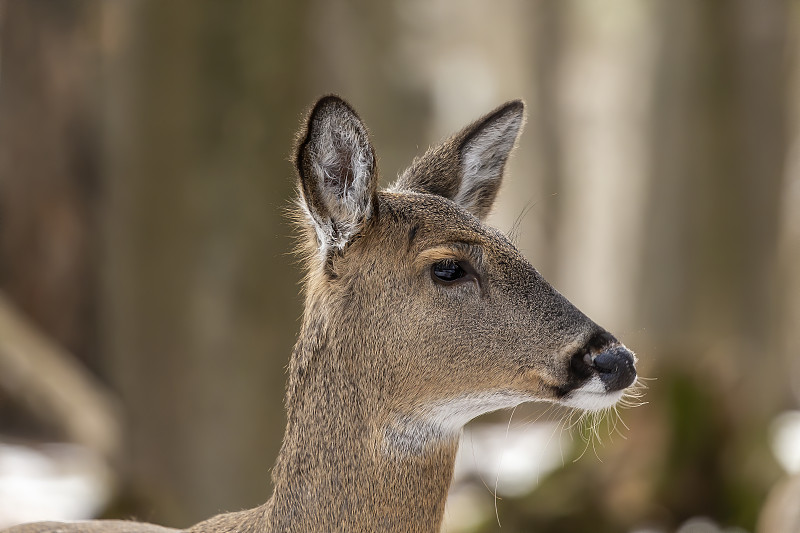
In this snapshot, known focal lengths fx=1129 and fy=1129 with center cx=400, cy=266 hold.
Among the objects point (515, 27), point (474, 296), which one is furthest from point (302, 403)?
point (515, 27)

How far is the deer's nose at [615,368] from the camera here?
395 centimetres

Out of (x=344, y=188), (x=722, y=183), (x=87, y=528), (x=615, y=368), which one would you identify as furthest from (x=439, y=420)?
(x=722, y=183)

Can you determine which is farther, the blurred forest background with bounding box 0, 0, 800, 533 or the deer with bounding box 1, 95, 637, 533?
the blurred forest background with bounding box 0, 0, 800, 533

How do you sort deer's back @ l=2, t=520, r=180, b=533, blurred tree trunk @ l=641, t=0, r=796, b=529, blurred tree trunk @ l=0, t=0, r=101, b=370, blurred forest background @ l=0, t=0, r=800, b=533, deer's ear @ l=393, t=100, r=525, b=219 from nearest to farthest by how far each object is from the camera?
deer's back @ l=2, t=520, r=180, b=533 < deer's ear @ l=393, t=100, r=525, b=219 < blurred forest background @ l=0, t=0, r=800, b=533 < blurred tree trunk @ l=641, t=0, r=796, b=529 < blurred tree trunk @ l=0, t=0, r=101, b=370

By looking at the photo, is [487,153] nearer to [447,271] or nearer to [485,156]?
[485,156]

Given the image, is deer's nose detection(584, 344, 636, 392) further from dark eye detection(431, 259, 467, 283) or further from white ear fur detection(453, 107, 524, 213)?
white ear fur detection(453, 107, 524, 213)

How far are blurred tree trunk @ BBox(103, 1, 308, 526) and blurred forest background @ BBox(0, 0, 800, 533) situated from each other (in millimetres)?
19

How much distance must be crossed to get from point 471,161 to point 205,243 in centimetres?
471

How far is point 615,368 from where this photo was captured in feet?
13.0

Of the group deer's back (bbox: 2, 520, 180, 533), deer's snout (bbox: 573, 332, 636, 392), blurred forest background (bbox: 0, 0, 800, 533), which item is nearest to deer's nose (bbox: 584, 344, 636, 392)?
deer's snout (bbox: 573, 332, 636, 392)

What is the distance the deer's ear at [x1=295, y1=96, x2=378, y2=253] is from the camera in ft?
13.3

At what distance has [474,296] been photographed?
419 cm

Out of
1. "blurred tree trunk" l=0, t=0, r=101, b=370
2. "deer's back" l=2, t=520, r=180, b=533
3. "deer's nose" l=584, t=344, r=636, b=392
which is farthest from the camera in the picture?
"blurred tree trunk" l=0, t=0, r=101, b=370

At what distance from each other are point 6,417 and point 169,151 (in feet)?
24.5
